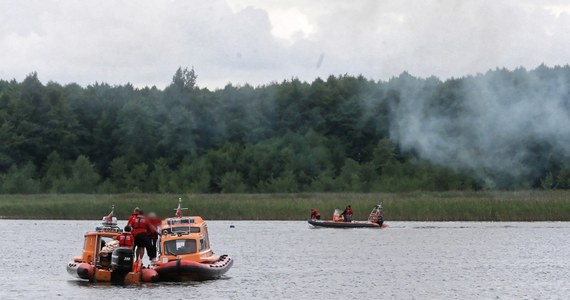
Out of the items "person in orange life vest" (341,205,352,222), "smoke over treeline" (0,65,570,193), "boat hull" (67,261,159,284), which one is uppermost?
"smoke over treeline" (0,65,570,193)

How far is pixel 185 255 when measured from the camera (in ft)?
158

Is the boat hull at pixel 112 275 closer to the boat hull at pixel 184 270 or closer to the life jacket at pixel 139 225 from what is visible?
the boat hull at pixel 184 270

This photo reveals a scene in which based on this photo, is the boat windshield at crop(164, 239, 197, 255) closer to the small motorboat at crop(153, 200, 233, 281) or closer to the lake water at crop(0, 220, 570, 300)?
the small motorboat at crop(153, 200, 233, 281)

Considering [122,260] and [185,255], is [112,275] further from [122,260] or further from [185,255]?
[185,255]

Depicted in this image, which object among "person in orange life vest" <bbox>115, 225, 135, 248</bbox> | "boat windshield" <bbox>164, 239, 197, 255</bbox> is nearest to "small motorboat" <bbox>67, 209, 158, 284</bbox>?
"person in orange life vest" <bbox>115, 225, 135, 248</bbox>

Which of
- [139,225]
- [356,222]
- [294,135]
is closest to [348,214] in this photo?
[356,222]

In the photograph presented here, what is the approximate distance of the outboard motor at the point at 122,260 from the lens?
45.3 m

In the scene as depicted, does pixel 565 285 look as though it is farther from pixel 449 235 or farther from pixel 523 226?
pixel 523 226

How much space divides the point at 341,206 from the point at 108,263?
4427 cm

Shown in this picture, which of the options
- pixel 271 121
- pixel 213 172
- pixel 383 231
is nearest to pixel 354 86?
pixel 271 121

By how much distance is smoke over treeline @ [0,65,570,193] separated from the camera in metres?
84.8

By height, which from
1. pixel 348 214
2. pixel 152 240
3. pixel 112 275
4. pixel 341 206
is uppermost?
pixel 341 206

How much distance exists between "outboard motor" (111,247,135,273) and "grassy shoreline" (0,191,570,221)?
1532 inches

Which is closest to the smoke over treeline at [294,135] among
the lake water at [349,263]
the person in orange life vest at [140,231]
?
the lake water at [349,263]
